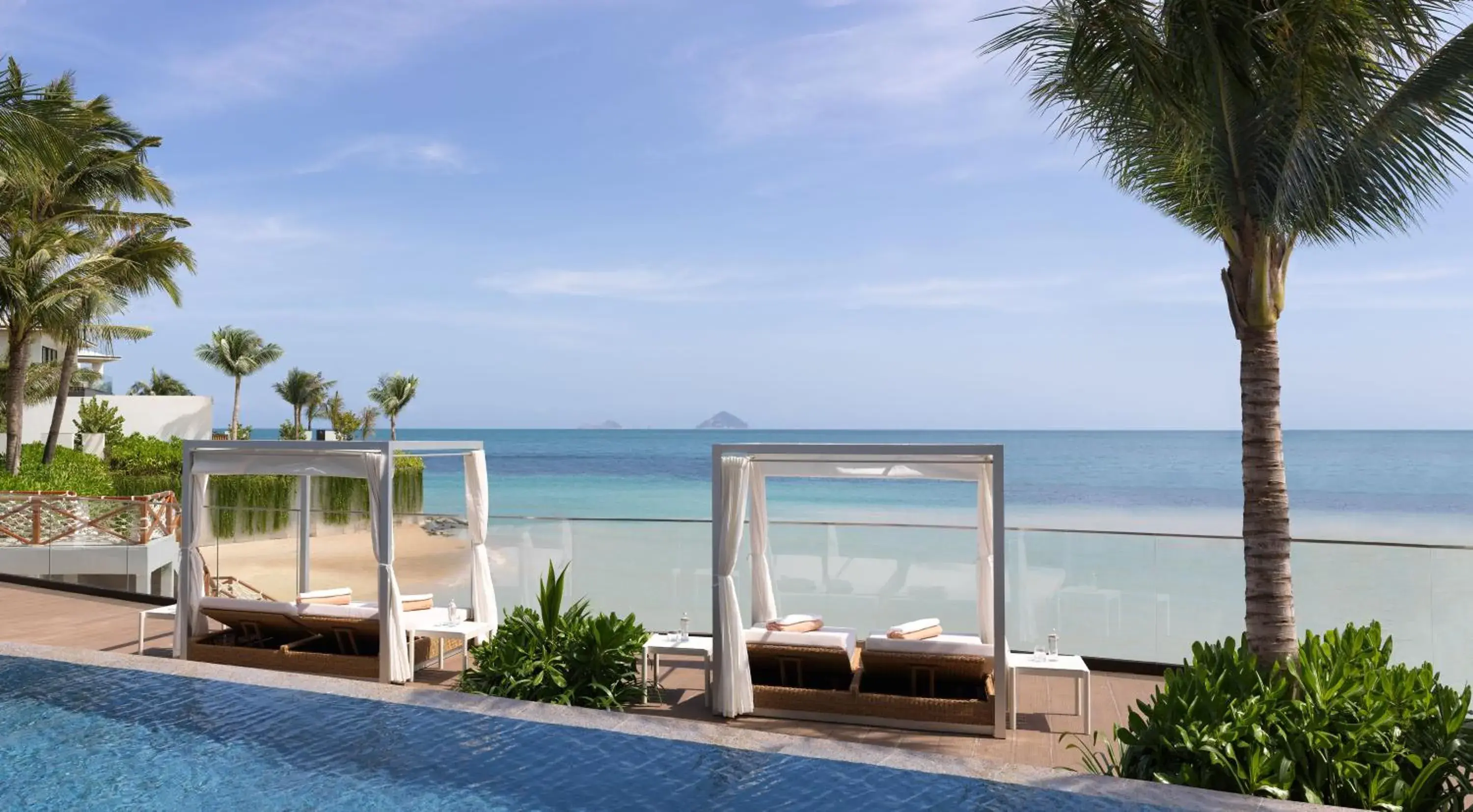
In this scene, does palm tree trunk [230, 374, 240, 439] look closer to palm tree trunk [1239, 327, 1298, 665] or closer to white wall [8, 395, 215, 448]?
white wall [8, 395, 215, 448]

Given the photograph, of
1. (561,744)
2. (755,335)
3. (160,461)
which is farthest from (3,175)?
(755,335)

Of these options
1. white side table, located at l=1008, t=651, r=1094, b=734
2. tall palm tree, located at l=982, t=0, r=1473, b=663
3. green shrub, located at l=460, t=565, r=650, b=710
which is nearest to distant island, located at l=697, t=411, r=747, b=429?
green shrub, located at l=460, t=565, r=650, b=710

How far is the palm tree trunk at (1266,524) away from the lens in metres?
5.20

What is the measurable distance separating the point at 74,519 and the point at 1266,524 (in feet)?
48.8

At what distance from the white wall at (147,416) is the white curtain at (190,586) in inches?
1021

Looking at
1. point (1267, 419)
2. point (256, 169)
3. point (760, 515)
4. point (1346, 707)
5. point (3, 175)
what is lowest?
point (1346, 707)

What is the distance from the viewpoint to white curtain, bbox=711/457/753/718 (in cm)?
664

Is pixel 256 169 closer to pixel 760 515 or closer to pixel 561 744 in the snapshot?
pixel 760 515

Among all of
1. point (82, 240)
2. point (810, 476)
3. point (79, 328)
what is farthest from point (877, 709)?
point (82, 240)

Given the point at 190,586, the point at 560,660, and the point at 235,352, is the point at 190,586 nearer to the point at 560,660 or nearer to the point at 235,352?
the point at 560,660

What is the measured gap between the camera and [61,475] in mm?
19438

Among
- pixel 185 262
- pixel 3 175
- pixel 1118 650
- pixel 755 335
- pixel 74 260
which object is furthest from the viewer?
pixel 755 335

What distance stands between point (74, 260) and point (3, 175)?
36.4 feet

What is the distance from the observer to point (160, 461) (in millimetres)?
29125
